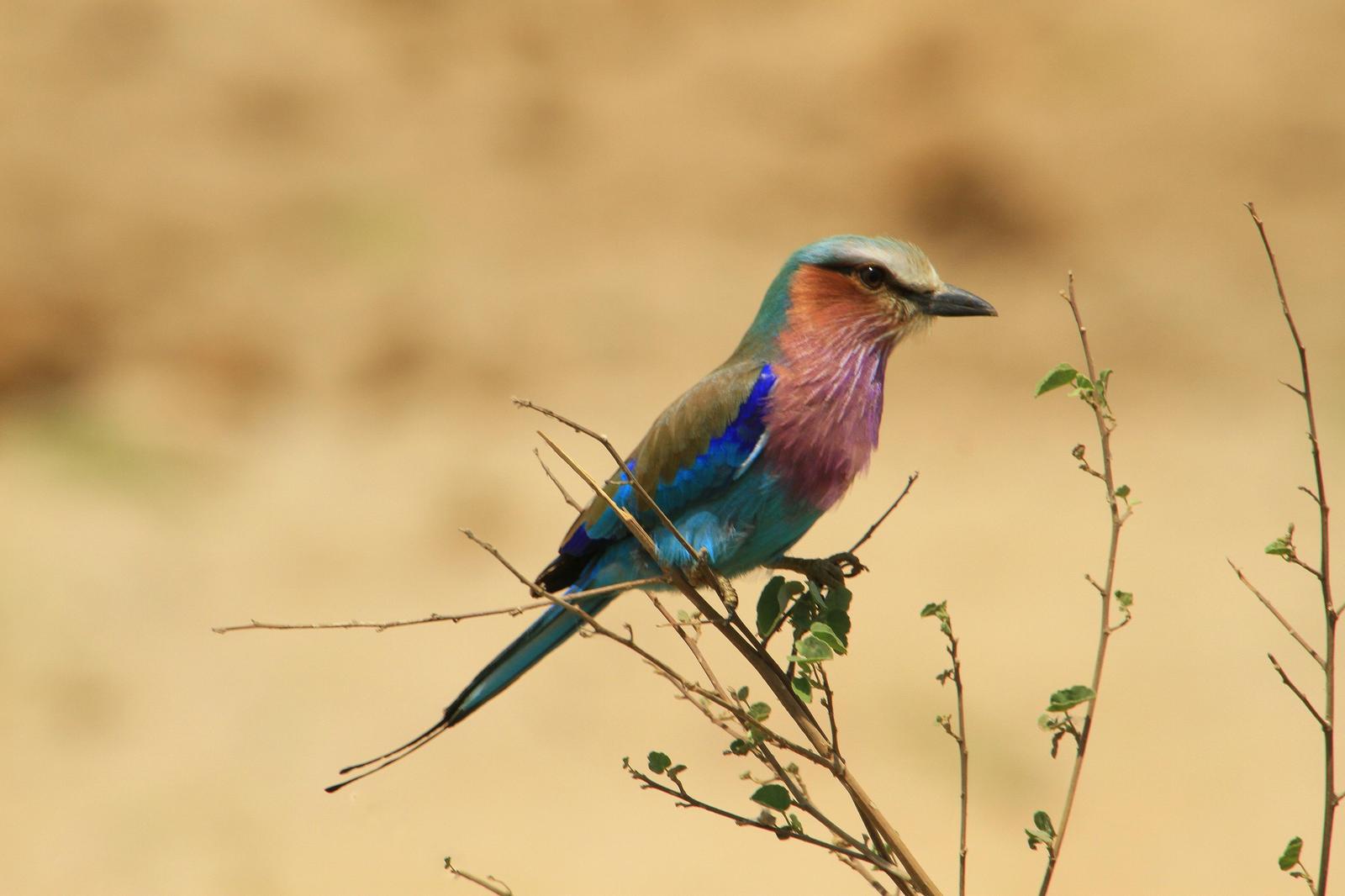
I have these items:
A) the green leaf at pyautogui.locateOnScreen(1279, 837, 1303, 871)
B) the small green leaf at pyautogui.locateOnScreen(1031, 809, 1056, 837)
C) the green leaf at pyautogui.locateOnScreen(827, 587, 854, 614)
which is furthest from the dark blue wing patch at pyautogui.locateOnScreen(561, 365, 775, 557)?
the green leaf at pyautogui.locateOnScreen(1279, 837, 1303, 871)

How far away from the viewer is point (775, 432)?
276cm

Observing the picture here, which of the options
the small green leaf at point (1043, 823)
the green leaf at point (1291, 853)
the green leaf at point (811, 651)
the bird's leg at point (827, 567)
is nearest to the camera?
the green leaf at point (1291, 853)

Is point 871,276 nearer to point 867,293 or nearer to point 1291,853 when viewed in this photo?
point 867,293

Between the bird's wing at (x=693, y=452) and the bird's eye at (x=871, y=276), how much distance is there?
0.27 m

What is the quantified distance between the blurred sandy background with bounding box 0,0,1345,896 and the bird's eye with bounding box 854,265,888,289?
3.86m

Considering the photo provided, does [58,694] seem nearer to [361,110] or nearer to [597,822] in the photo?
[597,822]

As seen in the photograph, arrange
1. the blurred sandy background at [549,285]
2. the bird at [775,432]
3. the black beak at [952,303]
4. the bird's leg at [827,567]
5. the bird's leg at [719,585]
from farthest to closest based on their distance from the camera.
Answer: the blurred sandy background at [549,285]
the black beak at [952,303]
the bird at [775,432]
the bird's leg at [827,567]
the bird's leg at [719,585]

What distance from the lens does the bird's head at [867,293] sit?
9.48 feet

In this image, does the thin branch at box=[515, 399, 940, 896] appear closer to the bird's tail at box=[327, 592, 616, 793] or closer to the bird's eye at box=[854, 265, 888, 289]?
the bird's tail at box=[327, 592, 616, 793]

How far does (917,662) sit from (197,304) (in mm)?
4852

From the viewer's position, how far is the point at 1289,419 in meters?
8.05

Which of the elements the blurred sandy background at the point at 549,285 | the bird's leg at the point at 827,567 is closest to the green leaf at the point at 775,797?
the bird's leg at the point at 827,567

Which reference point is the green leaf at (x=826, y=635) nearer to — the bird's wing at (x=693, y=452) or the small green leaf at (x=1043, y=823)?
the small green leaf at (x=1043, y=823)

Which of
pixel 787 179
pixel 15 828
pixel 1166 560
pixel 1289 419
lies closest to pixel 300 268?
pixel 787 179
